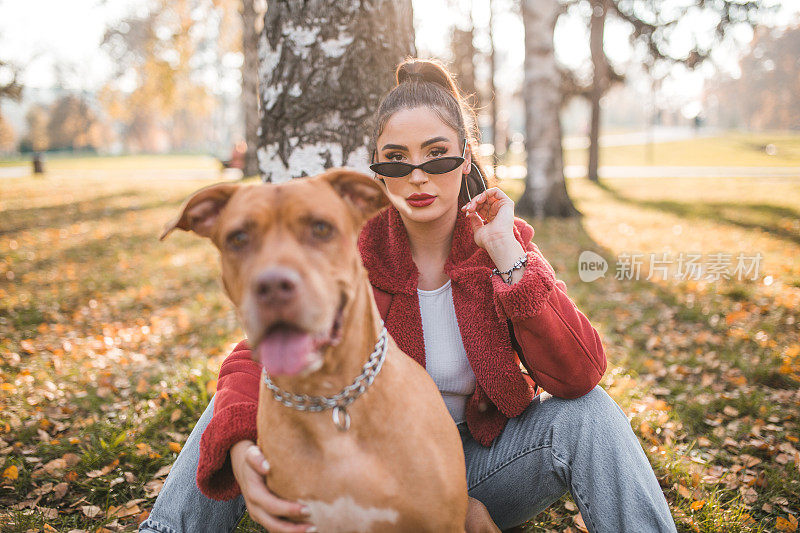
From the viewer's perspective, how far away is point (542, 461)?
7.39 ft

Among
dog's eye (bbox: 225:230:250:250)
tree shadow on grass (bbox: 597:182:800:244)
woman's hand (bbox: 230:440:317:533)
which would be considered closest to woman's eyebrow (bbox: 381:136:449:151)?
dog's eye (bbox: 225:230:250:250)

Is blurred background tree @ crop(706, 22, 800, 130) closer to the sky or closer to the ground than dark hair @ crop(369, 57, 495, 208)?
closer to the sky

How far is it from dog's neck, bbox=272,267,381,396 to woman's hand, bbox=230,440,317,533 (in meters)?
0.31

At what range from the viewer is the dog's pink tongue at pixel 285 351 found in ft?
5.12

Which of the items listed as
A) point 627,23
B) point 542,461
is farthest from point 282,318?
point 627,23

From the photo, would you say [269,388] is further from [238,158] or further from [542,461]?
[238,158]

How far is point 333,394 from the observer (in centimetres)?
179

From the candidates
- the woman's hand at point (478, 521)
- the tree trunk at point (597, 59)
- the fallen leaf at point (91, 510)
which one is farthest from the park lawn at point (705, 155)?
the fallen leaf at point (91, 510)

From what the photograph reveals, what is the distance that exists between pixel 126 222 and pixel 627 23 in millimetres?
13200

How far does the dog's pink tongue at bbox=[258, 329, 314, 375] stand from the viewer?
156cm

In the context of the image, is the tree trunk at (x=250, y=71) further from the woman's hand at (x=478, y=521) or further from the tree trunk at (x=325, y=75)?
the woman's hand at (x=478, y=521)

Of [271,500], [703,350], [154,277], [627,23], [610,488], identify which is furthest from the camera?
[627,23]

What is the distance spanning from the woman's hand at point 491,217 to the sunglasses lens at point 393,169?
13.4 inches

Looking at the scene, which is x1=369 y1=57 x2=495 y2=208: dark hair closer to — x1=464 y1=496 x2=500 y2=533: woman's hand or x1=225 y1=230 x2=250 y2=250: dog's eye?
x1=225 y1=230 x2=250 y2=250: dog's eye
